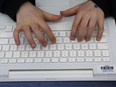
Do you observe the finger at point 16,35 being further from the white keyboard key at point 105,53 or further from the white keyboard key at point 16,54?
the white keyboard key at point 105,53

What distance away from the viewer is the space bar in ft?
1.67

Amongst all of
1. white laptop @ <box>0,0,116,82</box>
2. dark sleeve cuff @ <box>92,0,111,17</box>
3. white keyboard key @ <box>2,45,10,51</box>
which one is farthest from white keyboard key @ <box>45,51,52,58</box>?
dark sleeve cuff @ <box>92,0,111,17</box>

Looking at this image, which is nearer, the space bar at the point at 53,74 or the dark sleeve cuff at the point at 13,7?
the space bar at the point at 53,74

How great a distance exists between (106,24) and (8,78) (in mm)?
319

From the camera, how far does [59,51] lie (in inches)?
21.3

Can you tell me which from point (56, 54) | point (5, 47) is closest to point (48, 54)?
point (56, 54)

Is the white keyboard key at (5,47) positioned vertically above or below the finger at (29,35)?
below

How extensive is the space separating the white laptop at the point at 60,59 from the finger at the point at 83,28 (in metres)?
0.02

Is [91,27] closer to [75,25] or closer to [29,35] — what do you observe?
[75,25]

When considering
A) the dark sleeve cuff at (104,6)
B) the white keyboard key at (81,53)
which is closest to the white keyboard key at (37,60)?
the white keyboard key at (81,53)

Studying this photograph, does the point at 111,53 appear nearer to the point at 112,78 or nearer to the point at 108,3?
the point at 112,78

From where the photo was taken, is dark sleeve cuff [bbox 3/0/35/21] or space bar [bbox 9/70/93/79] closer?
space bar [bbox 9/70/93/79]

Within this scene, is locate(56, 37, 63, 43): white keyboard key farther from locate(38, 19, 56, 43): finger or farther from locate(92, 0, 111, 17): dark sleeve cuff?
locate(92, 0, 111, 17): dark sleeve cuff

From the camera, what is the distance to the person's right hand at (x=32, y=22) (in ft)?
1.82
